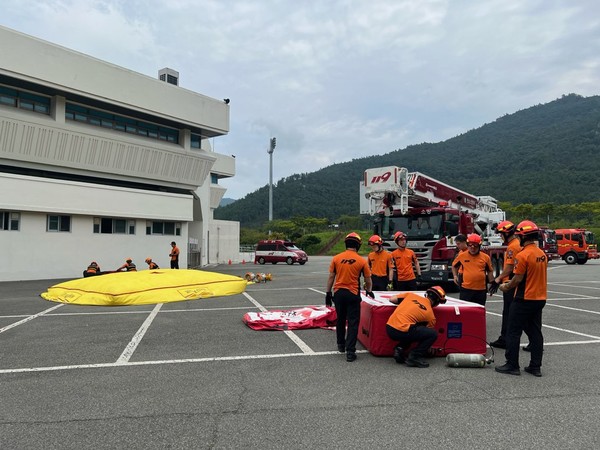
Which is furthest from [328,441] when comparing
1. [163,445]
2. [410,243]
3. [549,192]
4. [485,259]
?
[549,192]

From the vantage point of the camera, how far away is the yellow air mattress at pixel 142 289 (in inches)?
475

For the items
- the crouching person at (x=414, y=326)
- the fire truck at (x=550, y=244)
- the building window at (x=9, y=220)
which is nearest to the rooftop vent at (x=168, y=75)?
the building window at (x=9, y=220)

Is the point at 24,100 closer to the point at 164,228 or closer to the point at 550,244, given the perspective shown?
the point at 164,228

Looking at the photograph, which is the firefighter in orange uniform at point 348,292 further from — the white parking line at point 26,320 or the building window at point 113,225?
the building window at point 113,225

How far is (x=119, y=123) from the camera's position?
25719mm

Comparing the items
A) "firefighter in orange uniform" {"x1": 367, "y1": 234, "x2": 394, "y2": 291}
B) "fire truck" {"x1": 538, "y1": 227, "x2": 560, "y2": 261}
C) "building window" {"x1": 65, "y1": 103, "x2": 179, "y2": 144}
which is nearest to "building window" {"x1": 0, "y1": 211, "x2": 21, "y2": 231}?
"building window" {"x1": 65, "y1": 103, "x2": 179, "y2": 144}

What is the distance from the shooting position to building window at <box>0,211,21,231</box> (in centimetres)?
2012

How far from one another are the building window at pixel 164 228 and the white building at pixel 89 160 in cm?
Answer: 6

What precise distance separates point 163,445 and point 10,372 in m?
3.42

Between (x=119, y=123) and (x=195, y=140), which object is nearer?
(x=119, y=123)

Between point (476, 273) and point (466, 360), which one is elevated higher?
point (476, 273)

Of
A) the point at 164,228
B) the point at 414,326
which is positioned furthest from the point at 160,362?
the point at 164,228

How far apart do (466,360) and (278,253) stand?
32.1 metres

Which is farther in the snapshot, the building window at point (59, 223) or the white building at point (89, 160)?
the building window at point (59, 223)
